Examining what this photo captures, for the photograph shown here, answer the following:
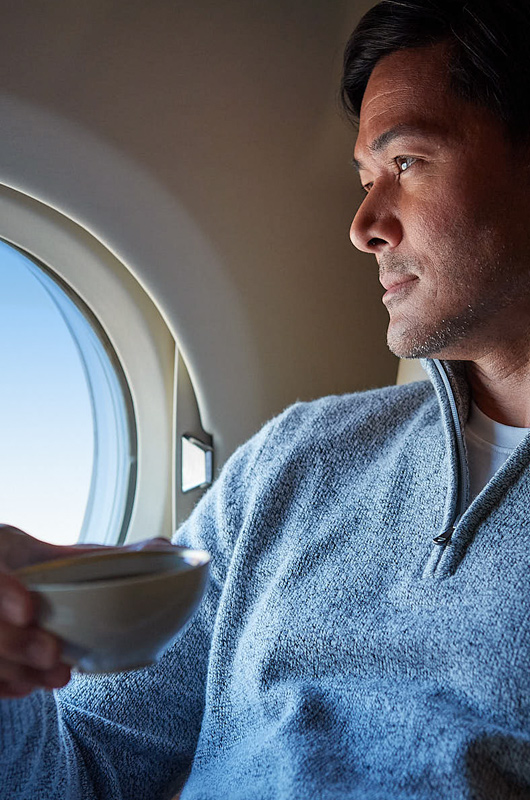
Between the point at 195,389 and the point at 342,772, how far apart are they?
0.93 m

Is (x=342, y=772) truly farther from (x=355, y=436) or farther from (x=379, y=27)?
(x=379, y=27)

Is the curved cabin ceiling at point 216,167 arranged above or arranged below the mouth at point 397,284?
above

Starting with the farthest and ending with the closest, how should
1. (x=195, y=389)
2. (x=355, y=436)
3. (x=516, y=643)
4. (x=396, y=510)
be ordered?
1. (x=195, y=389)
2. (x=355, y=436)
3. (x=396, y=510)
4. (x=516, y=643)

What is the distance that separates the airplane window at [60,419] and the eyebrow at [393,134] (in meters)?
0.76

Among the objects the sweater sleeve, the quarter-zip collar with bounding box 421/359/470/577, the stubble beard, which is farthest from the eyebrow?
the sweater sleeve

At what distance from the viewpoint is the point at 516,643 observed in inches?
34.9

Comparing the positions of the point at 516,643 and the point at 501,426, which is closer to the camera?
the point at 516,643

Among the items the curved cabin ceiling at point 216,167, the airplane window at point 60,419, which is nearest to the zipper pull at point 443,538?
the curved cabin ceiling at point 216,167

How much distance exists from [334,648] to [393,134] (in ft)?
2.62

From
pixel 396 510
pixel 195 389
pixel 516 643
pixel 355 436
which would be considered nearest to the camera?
pixel 516 643

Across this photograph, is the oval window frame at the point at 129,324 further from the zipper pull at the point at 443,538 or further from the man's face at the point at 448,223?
the zipper pull at the point at 443,538

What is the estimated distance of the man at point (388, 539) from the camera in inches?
36.5

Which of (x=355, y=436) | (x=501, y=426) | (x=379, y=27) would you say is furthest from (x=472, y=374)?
(x=379, y=27)

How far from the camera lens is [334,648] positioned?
3.36 feet
